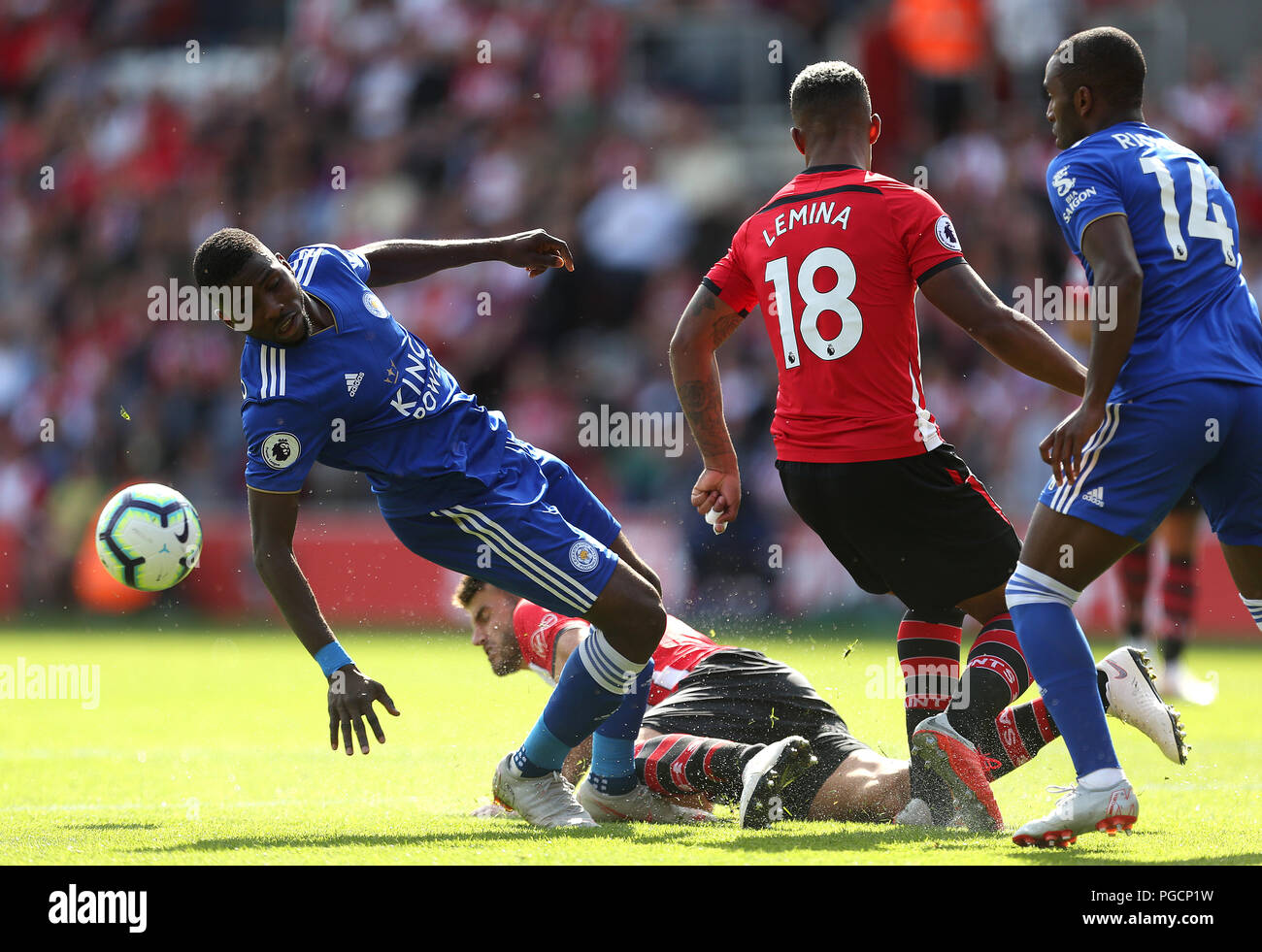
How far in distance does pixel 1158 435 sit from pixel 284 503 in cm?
264

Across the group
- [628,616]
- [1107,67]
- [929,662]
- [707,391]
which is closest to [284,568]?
[628,616]

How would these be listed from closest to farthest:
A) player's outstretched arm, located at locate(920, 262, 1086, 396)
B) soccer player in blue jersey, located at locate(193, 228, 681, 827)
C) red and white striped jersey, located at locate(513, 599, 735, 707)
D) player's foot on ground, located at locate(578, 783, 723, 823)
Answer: player's outstretched arm, located at locate(920, 262, 1086, 396) < soccer player in blue jersey, located at locate(193, 228, 681, 827) < player's foot on ground, located at locate(578, 783, 723, 823) < red and white striped jersey, located at locate(513, 599, 735, 707)

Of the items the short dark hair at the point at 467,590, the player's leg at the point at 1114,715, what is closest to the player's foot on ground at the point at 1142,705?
the player's leg at the point at 1114,715

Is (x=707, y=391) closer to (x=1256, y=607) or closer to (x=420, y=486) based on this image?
(x=420, y=486)

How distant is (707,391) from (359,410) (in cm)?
125

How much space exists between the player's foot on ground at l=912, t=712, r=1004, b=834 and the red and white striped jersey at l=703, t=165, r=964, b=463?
90 centimetres

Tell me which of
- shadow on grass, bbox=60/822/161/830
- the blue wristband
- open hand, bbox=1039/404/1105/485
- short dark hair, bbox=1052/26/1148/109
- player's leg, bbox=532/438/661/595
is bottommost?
shadow on grass, bbox=60/822/161/830

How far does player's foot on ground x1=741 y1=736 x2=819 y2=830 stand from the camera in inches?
200

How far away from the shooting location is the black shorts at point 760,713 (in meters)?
5.48

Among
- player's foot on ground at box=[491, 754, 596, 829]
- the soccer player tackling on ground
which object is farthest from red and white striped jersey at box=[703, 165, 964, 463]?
player's foot on ground at box=[491, 754, 596, 829]

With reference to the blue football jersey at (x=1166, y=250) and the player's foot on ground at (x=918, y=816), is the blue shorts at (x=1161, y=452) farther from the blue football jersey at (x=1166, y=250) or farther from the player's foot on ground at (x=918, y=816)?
the player's foot on ground at (x=918, y=816)

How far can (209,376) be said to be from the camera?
1496cm

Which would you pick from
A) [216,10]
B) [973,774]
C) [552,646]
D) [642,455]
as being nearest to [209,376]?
[642,455]

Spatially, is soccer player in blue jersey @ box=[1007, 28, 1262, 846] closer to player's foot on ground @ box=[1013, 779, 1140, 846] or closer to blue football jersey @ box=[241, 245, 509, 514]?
player's foot on ground @ box=[1013, 779, 1140, 846]
